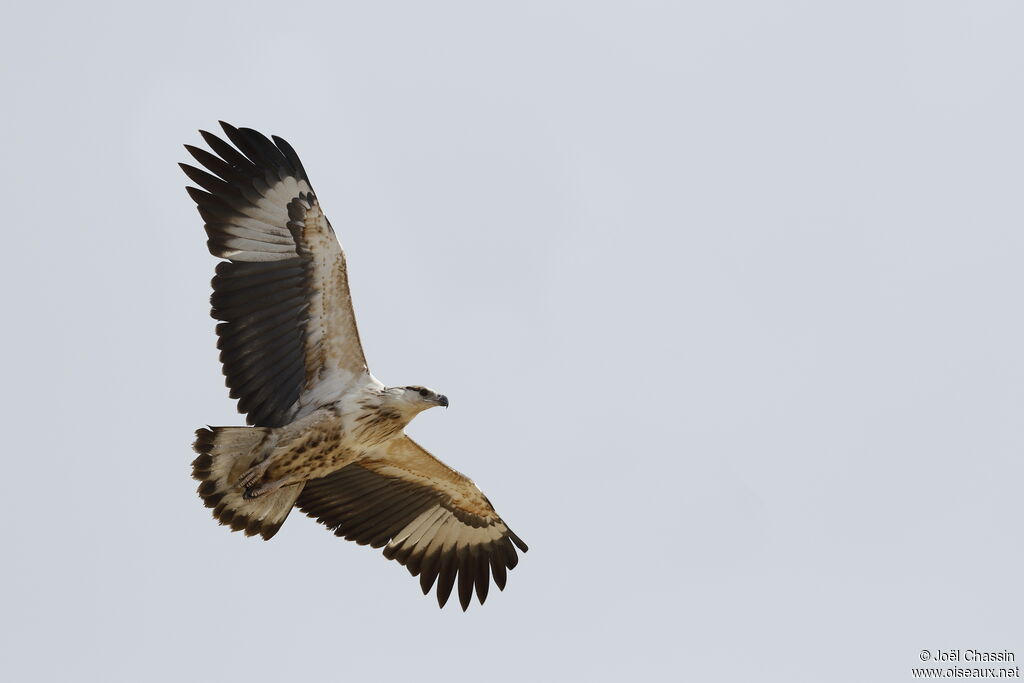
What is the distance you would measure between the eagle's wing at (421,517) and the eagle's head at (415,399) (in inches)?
50.2

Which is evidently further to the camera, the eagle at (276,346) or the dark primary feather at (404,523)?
the dark primary feather at (404,523)

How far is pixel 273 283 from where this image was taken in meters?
14.6

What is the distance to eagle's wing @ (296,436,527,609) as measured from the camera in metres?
16.1

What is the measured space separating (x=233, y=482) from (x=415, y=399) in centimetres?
192

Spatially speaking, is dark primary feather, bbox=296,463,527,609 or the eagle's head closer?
the eagle's head

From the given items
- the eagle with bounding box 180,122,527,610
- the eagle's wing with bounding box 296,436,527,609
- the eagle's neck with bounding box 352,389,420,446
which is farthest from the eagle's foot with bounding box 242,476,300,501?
the eagle's wing with bounding box 296,436,527,609

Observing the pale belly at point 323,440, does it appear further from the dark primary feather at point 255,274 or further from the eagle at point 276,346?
the dark primary feather at point 255,274

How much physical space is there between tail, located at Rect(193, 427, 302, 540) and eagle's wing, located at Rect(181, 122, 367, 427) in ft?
1.04

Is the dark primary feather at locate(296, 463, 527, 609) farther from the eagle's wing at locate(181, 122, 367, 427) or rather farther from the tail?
the eagle's wing at locate(181, 122, 367, 427)

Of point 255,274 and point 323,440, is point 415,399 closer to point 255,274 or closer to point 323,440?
point 323,440

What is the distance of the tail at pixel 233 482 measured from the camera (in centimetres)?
1436

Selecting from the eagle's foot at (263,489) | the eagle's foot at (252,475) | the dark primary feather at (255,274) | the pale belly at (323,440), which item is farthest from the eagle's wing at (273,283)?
the eagle's foot at (263,489)

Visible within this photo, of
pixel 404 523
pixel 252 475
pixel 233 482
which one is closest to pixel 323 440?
pixel 252 475

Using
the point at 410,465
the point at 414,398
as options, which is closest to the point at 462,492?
the point at 410,465
